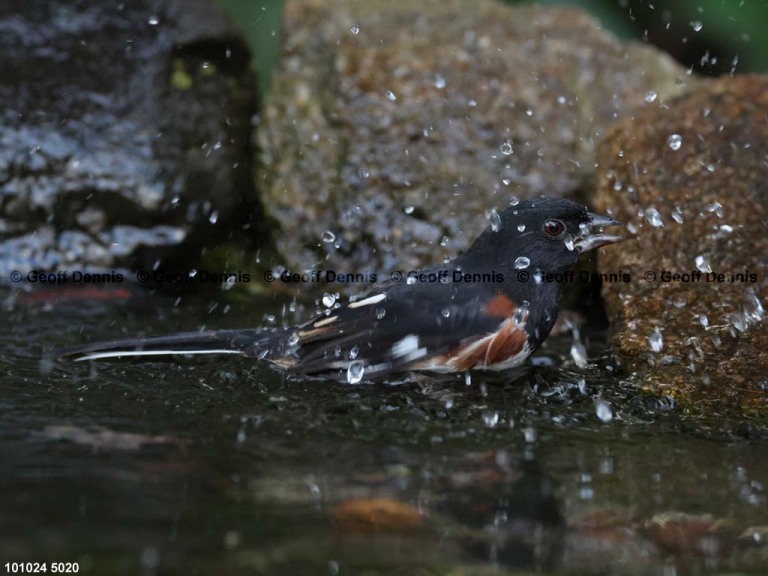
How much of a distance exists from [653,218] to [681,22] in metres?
3.29

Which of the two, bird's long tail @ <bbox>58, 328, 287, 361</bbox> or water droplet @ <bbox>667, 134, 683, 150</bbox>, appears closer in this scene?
bird's long tail @ <bbox>58, 328, 287, 361</bbox>

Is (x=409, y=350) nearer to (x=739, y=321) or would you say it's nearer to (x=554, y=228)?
(x=554, y=228)

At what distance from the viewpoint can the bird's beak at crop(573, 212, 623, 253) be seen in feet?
12.1

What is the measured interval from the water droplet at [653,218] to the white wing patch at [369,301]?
4.28 feet

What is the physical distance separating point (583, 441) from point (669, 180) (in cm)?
177

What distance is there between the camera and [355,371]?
11.5ft

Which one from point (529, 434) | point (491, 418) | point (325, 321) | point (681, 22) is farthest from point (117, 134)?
point (681, 22)

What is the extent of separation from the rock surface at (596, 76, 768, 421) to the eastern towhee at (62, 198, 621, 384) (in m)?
0.37

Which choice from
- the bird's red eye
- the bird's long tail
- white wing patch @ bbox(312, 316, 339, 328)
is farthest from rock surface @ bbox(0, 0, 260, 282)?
the bird's red eye

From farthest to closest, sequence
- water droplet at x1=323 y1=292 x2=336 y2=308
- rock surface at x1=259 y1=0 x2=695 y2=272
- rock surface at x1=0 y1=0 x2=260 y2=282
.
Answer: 1. rock surface at x1=0 y1=0 x2=260 y2=282
2. rock surface at x1=259 y1=0 x2=695 y2=272
3. water droplet at x1=323 y1=292 x2=336 y2=308

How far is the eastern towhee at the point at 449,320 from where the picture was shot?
3500mm

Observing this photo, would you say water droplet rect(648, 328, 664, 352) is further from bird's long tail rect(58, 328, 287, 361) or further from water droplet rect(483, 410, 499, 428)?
bird's long tail rect(58, 328, 287, 361)

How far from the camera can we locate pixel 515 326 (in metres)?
3.52

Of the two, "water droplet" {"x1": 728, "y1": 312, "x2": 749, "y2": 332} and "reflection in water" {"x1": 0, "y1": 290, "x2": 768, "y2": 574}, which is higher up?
"water droplet" {"x1": 728, "y1": 312, "x2": 749, "y2": 332}
